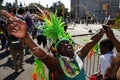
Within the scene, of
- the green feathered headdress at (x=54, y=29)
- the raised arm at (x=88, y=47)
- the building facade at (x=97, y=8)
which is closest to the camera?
the green feathered headdress at (x=54, y=29)

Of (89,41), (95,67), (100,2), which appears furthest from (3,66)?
(100,2)

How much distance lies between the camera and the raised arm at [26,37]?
159 inches

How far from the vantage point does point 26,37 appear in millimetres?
4148

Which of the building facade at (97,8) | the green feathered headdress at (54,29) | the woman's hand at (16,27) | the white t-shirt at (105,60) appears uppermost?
the woman's hand at (16,27)

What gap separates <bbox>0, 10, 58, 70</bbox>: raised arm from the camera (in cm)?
403

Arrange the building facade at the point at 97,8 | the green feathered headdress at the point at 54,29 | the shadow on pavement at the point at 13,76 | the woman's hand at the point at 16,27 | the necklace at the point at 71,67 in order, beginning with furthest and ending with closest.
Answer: the building facade at the point at 97,8 → the shadow on pavement at the point at 13,76 → the green feathered headdress at the point at 54,29 → the necklace at the point at 71,67 → the woman's hand at the point at 16,27

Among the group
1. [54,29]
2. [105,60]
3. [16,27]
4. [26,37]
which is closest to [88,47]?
[105,60]

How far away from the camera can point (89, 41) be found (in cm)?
528

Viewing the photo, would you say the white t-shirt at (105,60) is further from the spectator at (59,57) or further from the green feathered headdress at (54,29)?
the green feathered headdress at (54,29)

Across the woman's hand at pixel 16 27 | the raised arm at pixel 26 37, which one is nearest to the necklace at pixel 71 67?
the raised arm at pixel 26 37

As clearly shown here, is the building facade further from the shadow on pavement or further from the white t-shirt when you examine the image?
the white t-shirt

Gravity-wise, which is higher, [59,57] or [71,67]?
[59,57]

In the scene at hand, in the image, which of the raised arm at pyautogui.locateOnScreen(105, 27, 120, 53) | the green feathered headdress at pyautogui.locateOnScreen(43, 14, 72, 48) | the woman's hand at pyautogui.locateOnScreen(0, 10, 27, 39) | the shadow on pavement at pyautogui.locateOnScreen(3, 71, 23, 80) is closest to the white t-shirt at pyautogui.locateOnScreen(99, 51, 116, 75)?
the raised arm at pyautogui.locateOnScreen(105, 27, 120, 53)

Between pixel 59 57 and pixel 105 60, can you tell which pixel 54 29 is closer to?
pixel 59 57
